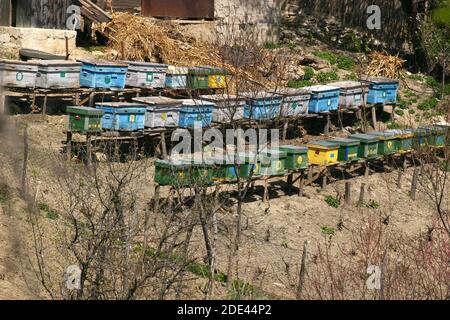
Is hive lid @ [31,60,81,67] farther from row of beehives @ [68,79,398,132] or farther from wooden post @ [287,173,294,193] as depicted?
wooden post @ [287,173,294,193]

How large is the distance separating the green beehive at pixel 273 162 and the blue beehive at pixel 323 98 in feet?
14.8

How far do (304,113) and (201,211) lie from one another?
13.3m

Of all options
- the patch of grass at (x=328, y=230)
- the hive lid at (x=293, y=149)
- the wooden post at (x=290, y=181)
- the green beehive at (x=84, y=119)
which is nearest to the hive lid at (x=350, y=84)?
the hive lid at (x=293, y=149)

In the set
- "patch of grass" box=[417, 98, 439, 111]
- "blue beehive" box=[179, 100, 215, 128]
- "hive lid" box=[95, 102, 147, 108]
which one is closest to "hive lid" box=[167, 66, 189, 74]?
"blue beehive" box=[179, 100, 215, 128]

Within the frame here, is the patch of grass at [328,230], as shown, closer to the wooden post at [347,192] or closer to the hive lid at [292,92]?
the wooden post at [347,192]

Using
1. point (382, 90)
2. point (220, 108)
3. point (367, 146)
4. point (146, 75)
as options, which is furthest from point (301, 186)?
point (382, 90)

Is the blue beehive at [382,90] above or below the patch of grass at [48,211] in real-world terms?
above

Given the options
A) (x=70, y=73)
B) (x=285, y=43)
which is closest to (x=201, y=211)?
(x=70, y=73)

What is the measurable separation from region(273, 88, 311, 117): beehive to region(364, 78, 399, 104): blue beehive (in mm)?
3276

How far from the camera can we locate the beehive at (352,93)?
115 ft

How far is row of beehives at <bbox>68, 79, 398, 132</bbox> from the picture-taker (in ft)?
95.8

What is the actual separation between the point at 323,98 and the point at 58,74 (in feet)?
28.5

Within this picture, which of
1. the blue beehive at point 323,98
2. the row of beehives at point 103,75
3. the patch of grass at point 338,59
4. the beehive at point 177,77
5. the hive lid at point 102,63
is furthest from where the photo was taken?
the patch of grass at point 338,59

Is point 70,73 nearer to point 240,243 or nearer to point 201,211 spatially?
point 240,243
